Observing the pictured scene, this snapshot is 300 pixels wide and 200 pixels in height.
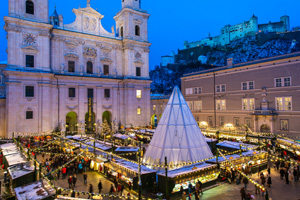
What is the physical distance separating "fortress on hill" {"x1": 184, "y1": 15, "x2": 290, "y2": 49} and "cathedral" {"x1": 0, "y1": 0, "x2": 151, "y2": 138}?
90439 mm

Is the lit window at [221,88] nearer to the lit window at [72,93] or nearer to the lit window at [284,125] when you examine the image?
the lit window at [284,125]

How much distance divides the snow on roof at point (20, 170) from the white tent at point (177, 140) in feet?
27.3

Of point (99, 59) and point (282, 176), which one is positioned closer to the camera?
point (282, 176)

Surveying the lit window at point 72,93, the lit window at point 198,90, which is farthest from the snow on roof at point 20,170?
the lit window at point 198,90

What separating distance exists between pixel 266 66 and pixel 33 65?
38028 millimetres

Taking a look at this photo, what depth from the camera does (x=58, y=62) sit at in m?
37.5

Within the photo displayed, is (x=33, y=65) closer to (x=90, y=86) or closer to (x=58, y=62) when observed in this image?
(x=58, y=62)

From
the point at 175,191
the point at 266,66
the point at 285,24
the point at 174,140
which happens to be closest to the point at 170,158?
the point at 174,140

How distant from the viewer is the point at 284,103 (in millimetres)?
28859

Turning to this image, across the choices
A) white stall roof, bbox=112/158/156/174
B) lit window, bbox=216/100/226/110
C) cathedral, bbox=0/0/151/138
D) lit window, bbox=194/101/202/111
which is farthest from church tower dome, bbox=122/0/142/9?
white stall roof, bbox=112/158/156/174

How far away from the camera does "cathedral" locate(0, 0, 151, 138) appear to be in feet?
106

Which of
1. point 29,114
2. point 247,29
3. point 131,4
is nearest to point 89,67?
point 29,114

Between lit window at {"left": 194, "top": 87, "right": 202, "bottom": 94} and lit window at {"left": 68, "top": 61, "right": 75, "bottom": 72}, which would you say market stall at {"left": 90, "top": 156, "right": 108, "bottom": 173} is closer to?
lit window at {"left": 68, "top": 61, "right": 75, "bottom": 72}

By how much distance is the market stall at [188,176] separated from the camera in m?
12.9
